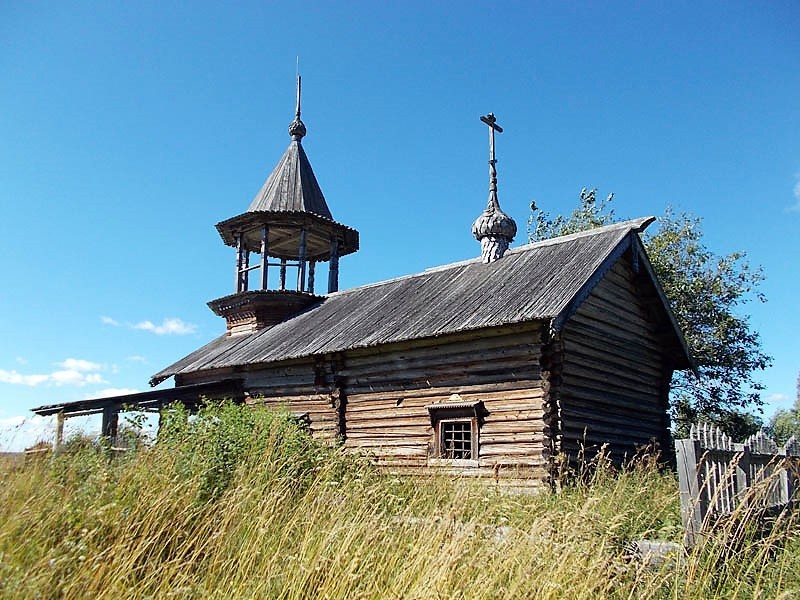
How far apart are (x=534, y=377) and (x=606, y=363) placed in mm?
2721

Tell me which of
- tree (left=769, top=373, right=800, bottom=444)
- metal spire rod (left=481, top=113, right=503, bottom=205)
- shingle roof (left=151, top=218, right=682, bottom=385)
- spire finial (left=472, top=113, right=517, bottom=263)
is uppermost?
metal spire rod (left=481, top=113, right=503, bottom=205)

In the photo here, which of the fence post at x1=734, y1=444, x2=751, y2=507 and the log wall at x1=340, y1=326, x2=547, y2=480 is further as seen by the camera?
the log wall at x1=340, y1=326, x2=547, y2=480

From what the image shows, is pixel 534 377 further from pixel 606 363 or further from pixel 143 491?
pixel 143 491

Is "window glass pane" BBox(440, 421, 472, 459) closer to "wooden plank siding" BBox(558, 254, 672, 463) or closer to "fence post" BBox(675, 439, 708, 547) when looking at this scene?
"wooden plank siding" BBox(558, 254, 672, 463)

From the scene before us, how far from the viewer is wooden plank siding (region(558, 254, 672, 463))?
1173 cm

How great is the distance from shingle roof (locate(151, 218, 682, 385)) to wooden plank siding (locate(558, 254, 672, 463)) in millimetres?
801

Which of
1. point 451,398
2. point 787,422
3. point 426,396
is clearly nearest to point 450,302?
point 426,396

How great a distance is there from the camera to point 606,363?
1301 centimetres

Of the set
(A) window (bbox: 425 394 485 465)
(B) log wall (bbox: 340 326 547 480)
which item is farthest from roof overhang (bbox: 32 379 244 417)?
(A) window (bbox: 425 394 485 465)

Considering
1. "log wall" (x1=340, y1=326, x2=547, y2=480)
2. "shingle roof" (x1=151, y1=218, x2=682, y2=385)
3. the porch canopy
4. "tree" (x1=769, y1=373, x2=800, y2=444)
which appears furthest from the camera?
"tree" (x1=769, y1=373, x2=800, y2=444)

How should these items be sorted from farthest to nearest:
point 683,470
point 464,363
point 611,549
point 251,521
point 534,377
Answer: point 464,363
point 534,377
point 683,470
point 611,549
point 251,521

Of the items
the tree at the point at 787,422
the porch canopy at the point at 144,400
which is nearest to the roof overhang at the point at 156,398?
the porch canopy at the point at 144,400

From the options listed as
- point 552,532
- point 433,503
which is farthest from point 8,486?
point 552,532

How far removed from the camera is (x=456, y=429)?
476 inches
